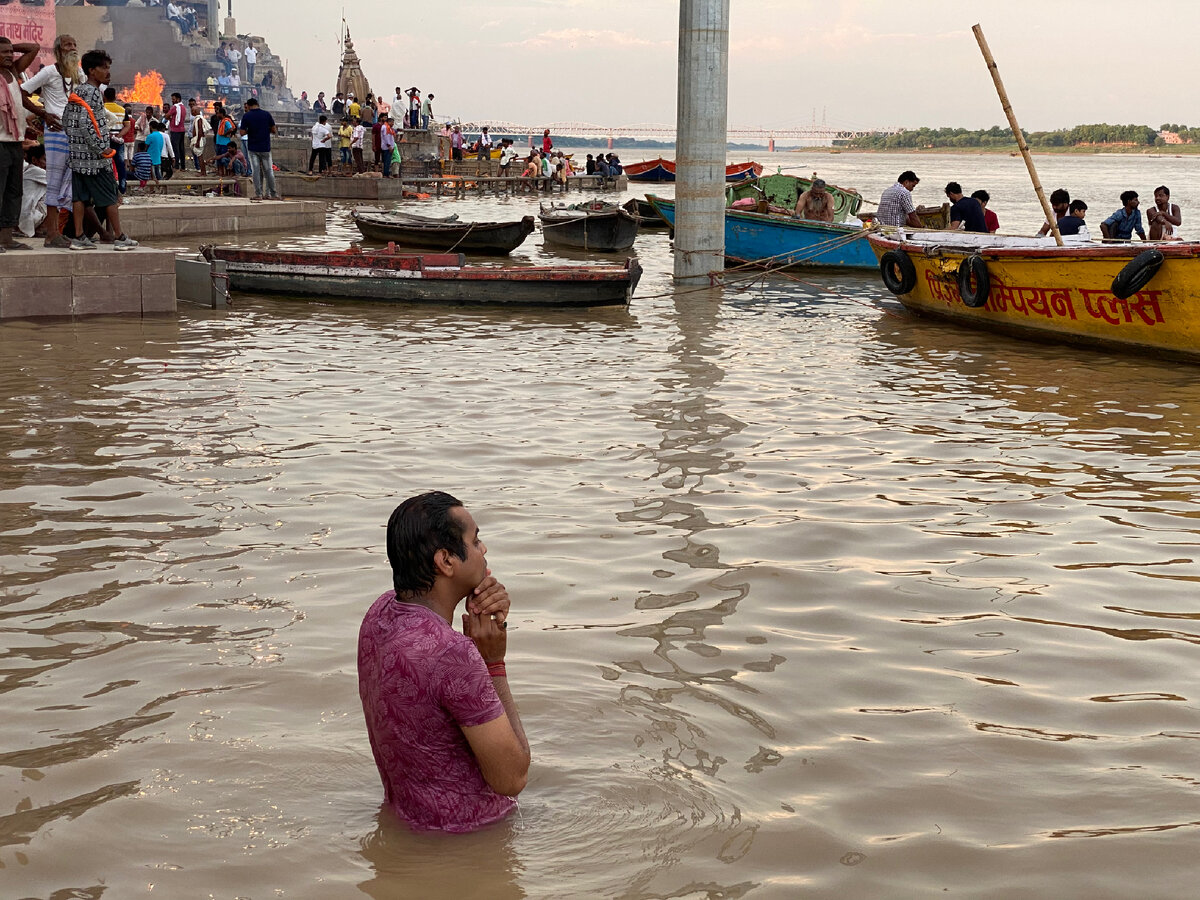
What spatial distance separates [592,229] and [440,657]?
22011 mm

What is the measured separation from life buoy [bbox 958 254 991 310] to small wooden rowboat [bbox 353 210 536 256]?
8.96m

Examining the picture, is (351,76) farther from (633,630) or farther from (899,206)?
(633,630)

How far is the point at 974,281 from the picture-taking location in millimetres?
14125

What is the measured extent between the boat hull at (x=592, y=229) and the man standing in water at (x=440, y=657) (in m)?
20.9

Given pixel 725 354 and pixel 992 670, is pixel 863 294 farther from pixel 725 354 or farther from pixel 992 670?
pixel 992 670

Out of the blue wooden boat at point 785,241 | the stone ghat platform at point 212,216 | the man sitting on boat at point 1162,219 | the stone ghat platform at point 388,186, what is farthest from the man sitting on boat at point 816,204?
the stone ghat platform at point 388,186

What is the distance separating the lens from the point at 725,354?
42.8 ft

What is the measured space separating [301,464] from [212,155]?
88.0 ft

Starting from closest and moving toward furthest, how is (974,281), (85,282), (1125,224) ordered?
(85,282), (974,281), (1125,224)

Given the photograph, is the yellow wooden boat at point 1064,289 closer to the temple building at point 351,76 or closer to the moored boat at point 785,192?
the moored boat at point 785,192

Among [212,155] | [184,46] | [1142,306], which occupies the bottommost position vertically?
[1142,306]

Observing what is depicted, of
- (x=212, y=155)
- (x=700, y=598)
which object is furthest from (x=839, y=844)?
(x=212, y=155)

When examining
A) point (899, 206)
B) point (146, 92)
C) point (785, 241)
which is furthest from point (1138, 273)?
point (146, 92)

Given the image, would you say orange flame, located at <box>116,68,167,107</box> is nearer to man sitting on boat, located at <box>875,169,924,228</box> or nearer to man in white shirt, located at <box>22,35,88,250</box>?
man sitting on boat, located at <box>875,169,924,228</box>
